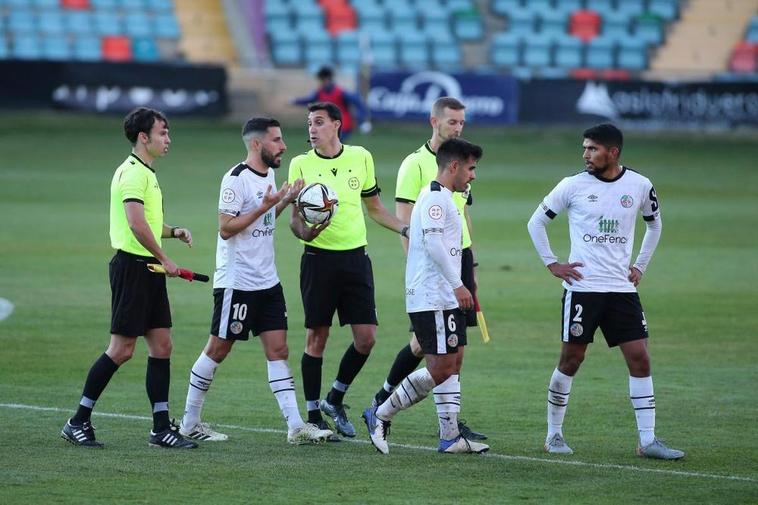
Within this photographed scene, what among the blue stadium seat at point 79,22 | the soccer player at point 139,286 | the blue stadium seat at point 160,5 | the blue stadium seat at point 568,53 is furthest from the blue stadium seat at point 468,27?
the soccer player at point 139,286

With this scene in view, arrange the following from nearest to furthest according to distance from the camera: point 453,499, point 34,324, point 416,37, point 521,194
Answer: point 453,499 → point 34,324 → point 521,194 → point 416,37

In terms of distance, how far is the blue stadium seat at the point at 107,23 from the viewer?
39406 millimetres

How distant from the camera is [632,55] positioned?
42500 mm

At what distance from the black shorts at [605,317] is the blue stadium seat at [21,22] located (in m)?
32.3

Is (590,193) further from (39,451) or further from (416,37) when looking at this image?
(416,37)

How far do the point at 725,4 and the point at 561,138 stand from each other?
12.0 metres

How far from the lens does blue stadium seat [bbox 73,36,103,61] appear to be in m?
38.6

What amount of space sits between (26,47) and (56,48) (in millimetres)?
954

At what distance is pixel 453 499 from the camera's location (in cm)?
734

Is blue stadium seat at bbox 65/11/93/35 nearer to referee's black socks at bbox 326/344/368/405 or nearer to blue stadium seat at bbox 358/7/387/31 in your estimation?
blue stadium seat at bbox 358/7/387/31

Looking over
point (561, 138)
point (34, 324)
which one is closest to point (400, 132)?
point (561, 138)

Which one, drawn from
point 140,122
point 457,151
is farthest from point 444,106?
point 140,122

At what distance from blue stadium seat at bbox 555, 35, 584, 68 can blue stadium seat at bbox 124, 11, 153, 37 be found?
13.1 m

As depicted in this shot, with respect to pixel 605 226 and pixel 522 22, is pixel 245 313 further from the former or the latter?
pixel 522 22
